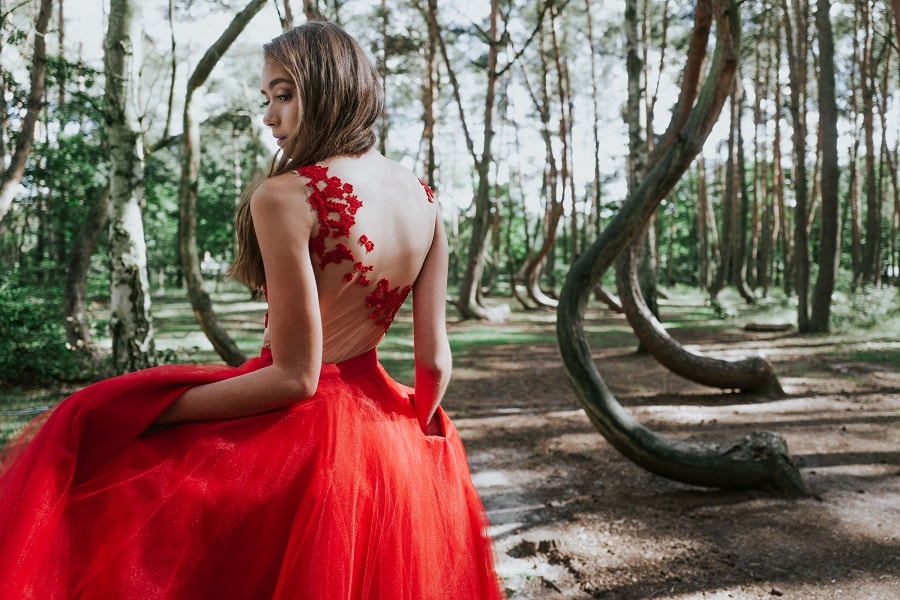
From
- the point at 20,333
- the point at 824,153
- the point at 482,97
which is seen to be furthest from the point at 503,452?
the point at 482,97

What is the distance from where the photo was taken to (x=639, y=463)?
4320 millimetres

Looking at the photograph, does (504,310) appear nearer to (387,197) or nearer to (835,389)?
(835,389)

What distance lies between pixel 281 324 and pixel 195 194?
20.4 ft

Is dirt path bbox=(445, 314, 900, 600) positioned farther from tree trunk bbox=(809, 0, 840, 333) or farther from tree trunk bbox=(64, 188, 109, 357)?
tree trunk bbox=(64, 188, 109, 357)

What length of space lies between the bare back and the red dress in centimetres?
15

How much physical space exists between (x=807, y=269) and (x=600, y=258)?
10886 millimetres

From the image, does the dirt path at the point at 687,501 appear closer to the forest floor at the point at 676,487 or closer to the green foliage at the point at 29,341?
the forest floor at the point at 676,487

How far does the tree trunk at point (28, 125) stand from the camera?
796cm

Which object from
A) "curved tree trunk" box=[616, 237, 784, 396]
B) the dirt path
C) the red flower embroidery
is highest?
the red flower embroidery

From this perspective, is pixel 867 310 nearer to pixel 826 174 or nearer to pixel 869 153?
pixel 826 174

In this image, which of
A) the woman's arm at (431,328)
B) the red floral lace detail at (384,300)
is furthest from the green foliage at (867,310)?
the red floral lace detail at (384,300)

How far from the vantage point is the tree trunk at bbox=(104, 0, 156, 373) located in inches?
263

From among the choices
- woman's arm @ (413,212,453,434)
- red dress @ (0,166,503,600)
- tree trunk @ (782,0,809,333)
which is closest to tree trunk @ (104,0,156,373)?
red dress @ (0,166,503,600)

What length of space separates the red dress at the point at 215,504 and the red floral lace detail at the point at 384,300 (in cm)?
19
